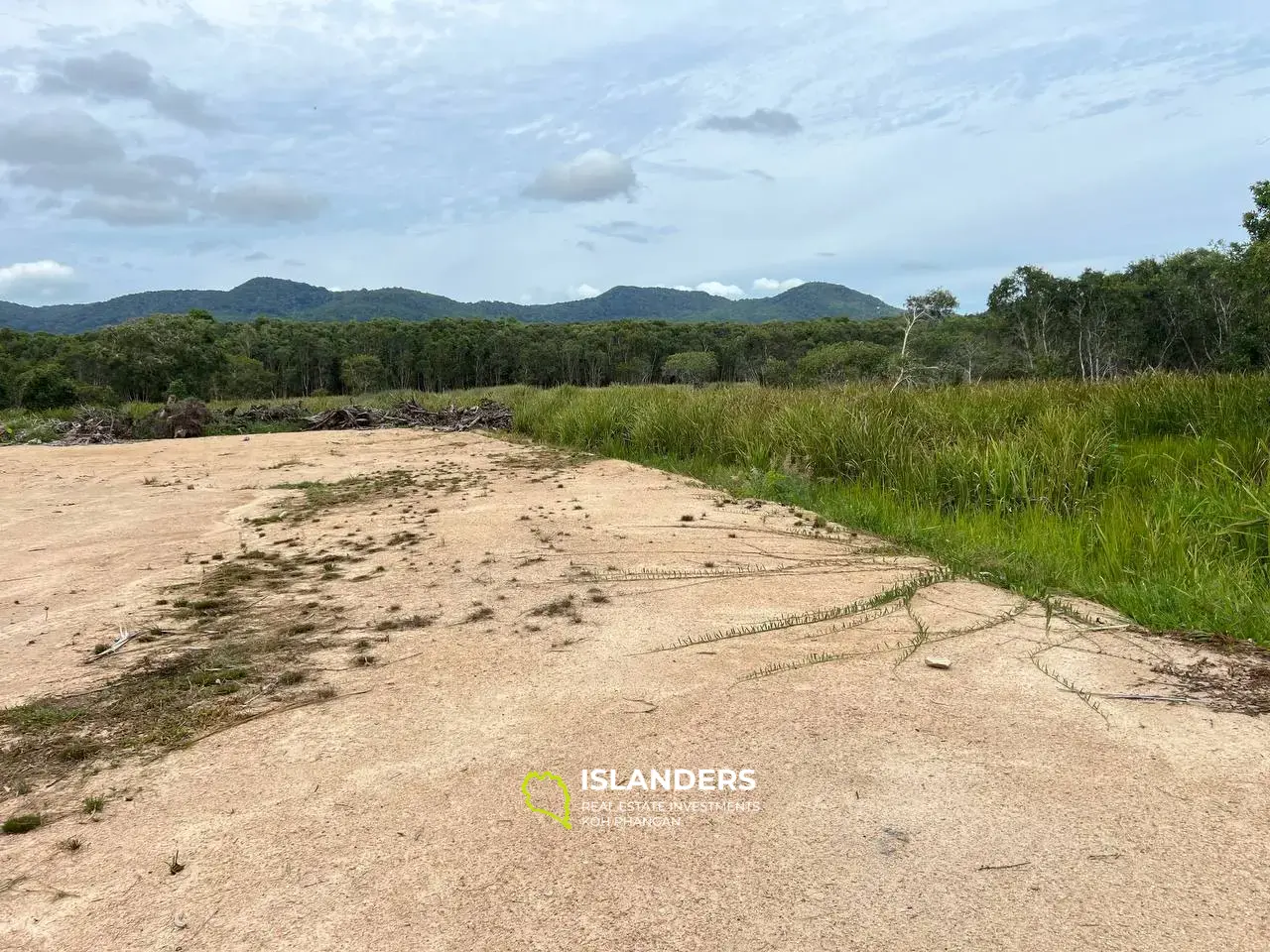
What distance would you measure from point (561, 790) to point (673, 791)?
31 centimetres

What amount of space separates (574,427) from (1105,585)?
895 centimetres

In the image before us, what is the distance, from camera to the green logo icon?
1823 mm

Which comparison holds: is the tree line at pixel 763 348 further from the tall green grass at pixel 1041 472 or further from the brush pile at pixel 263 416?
the brush pile at pixel 263 416

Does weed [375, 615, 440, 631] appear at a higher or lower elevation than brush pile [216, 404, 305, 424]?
lower

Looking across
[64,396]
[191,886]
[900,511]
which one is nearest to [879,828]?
[191,886]

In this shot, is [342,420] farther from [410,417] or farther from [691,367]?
[691,367]

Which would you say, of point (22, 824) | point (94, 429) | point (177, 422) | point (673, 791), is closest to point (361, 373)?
point (94, 429)

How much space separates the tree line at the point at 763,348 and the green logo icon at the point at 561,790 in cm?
840

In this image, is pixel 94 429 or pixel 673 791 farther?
pixel 94 429

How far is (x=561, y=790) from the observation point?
1949 millimetres

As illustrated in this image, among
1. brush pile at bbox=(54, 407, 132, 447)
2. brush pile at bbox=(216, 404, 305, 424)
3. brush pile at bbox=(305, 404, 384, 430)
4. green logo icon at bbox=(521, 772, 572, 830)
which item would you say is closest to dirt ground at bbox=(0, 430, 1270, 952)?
green logo icon at bbox=(521, 772, 572, 830)

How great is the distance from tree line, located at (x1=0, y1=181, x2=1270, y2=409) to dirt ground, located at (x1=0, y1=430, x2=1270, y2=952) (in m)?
7.23

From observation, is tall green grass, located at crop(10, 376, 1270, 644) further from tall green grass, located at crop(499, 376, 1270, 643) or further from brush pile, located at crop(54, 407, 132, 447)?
brush pile, located at crop(54, 407, 132, 447)

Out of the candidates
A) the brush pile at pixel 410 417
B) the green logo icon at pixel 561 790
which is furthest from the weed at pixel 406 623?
the brush pile at pixel 410 417
